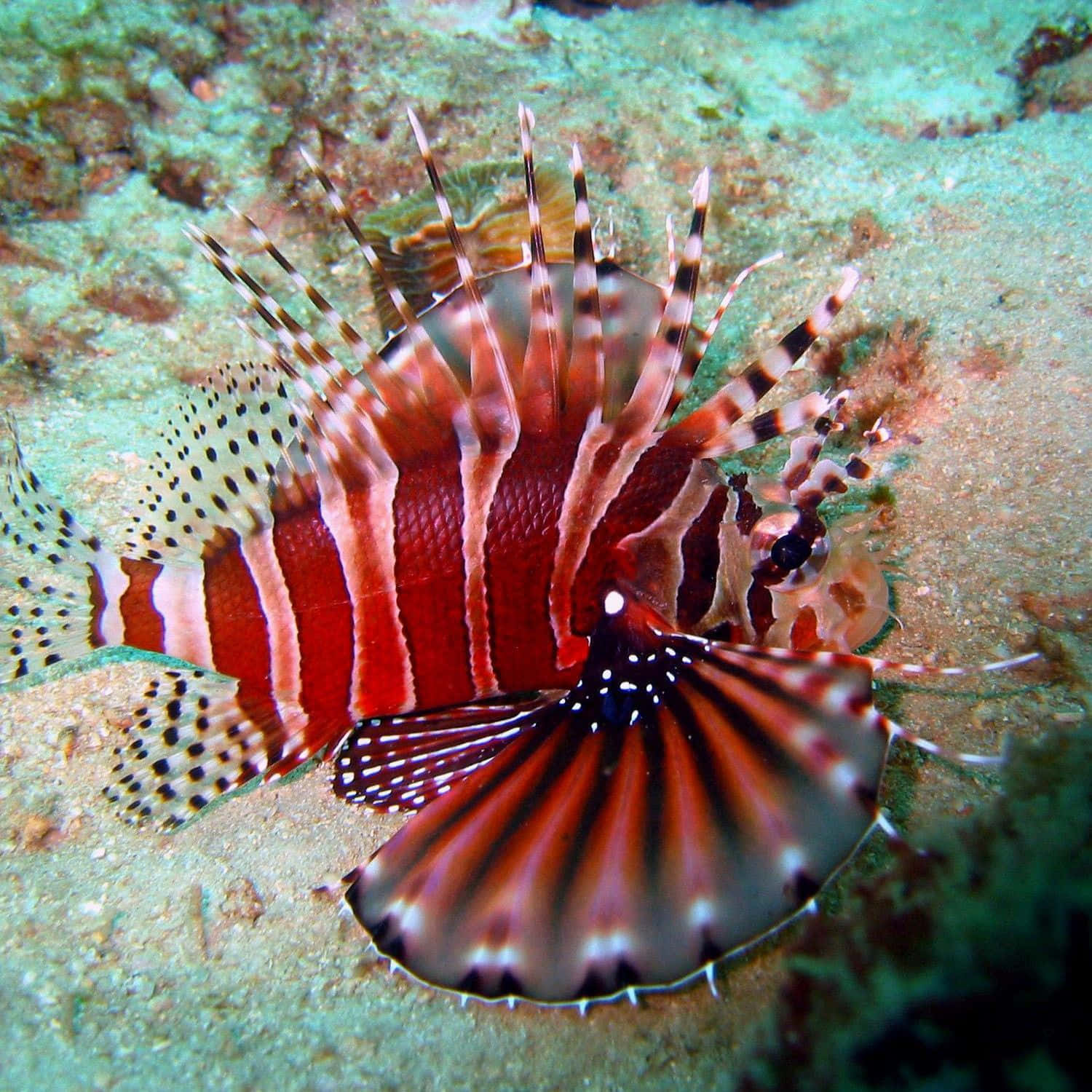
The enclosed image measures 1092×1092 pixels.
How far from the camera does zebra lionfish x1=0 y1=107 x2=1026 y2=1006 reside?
7.69 ft

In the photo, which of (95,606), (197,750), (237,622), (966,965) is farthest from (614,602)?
(95,606)

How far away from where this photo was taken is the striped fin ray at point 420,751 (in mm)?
3105

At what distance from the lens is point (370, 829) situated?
328 centimetres

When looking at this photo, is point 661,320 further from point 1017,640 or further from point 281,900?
point 281,900

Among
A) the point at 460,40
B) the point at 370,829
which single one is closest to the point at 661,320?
the point at 370,829

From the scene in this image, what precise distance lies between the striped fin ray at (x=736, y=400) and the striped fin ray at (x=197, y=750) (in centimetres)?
183

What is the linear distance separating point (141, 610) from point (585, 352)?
1.97m

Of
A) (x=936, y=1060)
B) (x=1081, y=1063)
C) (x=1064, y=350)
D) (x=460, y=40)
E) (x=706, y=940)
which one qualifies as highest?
(x=460, y=40)

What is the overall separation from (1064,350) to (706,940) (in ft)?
11.9

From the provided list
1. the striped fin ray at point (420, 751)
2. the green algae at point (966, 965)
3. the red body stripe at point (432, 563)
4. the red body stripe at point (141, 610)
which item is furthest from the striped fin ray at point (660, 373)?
the red body stripe at point (141, 610)

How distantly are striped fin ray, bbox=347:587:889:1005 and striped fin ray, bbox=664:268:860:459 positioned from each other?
64 cm

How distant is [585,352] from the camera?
9.86 feet

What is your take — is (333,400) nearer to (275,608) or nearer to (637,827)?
(275,608)

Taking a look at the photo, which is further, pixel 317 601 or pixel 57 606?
pixel 57 606
